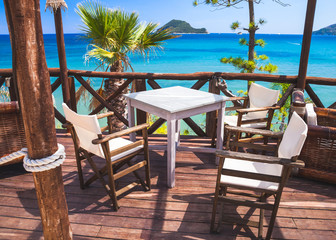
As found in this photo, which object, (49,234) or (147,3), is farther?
(147,3)

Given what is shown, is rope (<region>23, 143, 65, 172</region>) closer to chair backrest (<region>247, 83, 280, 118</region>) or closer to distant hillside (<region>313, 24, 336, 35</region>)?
chair backrest (<region>247, 83, 280, 118</region>)

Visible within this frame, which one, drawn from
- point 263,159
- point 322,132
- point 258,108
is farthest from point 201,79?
point 263,159

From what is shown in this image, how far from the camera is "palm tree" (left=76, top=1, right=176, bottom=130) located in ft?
14.6

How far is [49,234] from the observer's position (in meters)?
1.34

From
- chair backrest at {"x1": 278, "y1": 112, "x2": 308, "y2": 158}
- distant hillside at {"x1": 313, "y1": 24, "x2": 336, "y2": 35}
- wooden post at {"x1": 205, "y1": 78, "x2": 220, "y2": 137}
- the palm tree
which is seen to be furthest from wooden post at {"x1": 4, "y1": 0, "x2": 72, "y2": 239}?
distant hillside at {"x1": 313, "y1": 24, "x2": 336, "y2": 35}

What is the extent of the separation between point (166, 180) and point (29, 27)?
193 centimetres

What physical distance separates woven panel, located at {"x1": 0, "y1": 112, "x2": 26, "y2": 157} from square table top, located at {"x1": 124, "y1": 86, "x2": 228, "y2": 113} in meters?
1.15

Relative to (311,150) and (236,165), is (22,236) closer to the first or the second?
(236,165)

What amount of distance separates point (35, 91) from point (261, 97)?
2658mm

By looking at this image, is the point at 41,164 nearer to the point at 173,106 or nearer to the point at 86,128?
the point at 86,128

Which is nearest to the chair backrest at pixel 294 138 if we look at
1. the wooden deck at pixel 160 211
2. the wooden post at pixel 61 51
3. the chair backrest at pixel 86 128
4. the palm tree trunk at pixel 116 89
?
→ the wooden deck at pixel 160 211

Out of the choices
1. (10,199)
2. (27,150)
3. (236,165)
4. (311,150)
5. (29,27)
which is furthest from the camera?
(311,150)

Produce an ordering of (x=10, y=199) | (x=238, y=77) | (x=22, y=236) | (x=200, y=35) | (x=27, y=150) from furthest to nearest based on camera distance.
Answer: (x=200, y=35) < (x=238, y=77) < (x=10, y=199) < (x=22, y=236) < (x=27, y=150)

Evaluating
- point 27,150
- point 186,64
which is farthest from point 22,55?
point 186,64
